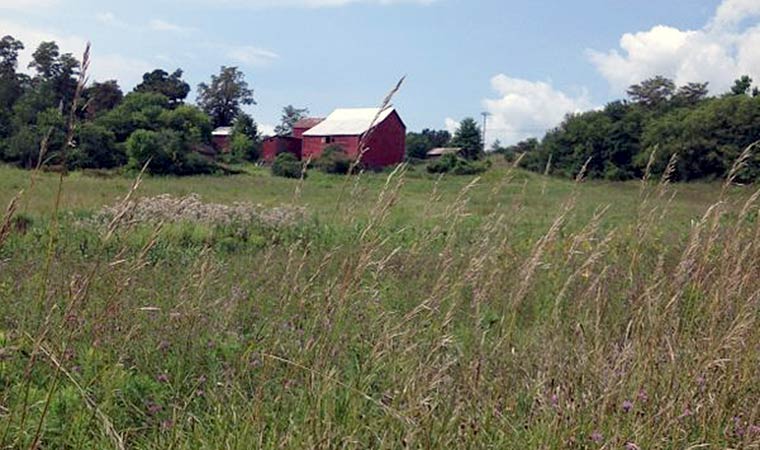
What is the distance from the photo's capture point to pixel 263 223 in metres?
10.1

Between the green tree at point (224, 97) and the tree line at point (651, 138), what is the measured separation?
1511 inches

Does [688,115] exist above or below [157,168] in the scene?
above

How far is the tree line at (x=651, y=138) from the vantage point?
24.1 metres

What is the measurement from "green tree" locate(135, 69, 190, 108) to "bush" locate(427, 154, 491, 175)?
2188 cm

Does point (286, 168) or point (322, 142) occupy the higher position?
point (322, 142)

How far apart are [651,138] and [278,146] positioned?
32.8 m

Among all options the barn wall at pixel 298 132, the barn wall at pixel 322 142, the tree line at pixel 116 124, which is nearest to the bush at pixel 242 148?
the tree line at pixel 116 124

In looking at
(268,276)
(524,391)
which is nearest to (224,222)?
(268,276)

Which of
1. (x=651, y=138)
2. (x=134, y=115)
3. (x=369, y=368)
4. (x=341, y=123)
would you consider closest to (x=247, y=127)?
(x=341, y=123)

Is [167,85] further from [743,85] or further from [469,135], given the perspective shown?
[743,85]

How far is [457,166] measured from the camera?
3738 centimetres

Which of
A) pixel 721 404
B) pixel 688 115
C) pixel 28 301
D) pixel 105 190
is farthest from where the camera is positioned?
pixel 688 115

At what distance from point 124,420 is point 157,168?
89.5ft

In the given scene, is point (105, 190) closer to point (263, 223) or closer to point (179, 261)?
point (263, 223)
